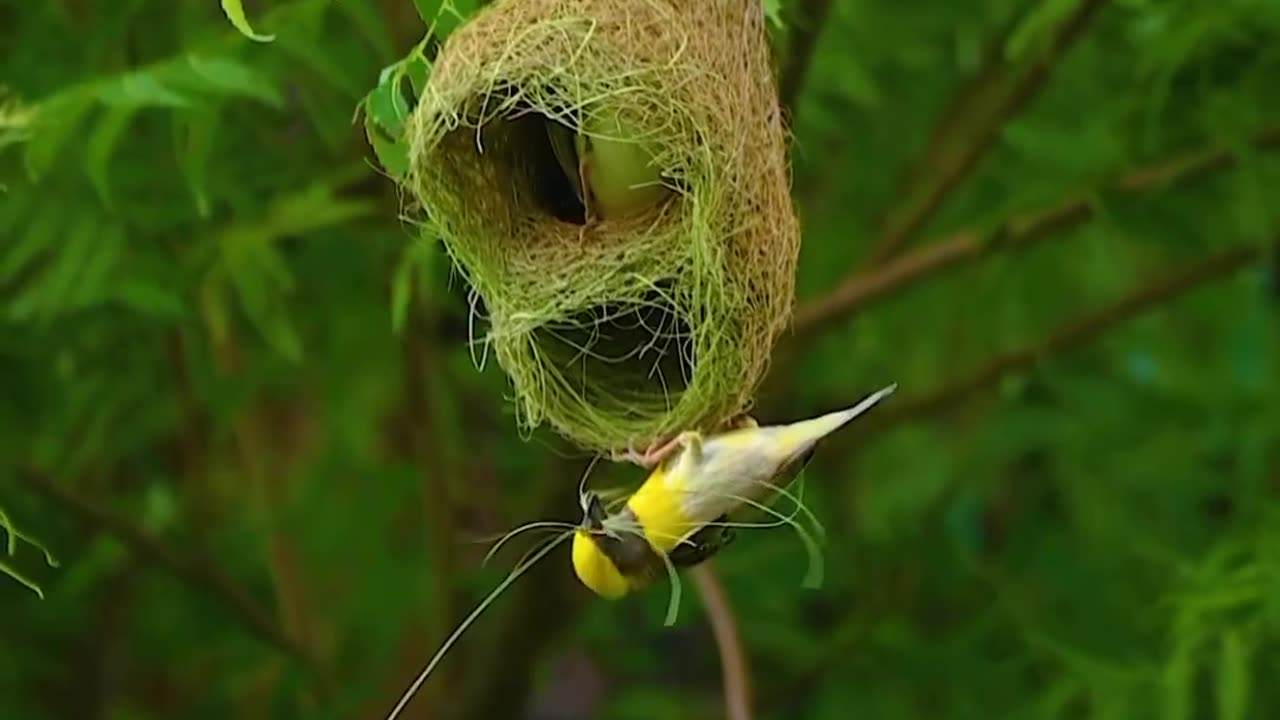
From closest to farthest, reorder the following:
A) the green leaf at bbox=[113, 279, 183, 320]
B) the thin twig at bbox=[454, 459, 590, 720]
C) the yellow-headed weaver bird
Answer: the yellow-headed weaver bird < the green leaf at bbox=[113, 279, 183, 320] < the thin twig at bbox=[454, 459, 590, 720]

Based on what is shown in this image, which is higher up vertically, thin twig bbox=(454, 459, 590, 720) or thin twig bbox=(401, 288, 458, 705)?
thin twig bbox=(401, 288, 458, 705)

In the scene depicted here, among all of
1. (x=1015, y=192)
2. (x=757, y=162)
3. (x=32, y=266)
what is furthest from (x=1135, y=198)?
(x=32, y=266)

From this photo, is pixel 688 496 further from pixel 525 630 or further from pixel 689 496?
pixel 525 630

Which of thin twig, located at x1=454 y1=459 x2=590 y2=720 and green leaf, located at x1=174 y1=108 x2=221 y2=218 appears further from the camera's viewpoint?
thin twig, located at x1=454 y1=459 x2=590 y2=720

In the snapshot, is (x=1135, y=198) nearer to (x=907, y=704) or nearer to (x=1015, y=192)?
(x=1015, y=192)

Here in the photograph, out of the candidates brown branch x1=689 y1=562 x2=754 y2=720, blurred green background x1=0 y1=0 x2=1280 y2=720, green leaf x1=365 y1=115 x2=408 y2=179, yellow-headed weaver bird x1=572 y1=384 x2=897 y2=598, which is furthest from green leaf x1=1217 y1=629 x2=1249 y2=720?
A: green leaf x1=365 y1=115 x2=408 y2=179

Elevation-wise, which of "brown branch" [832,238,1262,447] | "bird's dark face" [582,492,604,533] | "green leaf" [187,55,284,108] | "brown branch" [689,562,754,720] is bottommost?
"brown branch" [832,238,1262,447]

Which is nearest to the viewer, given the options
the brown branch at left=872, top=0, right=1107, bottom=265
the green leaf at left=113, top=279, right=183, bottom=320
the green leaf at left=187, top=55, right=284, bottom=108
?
the green leaf at left=187, top=55, right=284, bottom=108

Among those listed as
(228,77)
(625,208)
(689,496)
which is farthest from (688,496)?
(228,77)

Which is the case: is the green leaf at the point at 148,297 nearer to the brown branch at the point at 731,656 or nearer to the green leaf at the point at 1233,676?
the brown branch at the point at 731,656

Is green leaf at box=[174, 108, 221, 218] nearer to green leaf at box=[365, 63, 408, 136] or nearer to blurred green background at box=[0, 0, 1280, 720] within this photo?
blurred green background at box=[0, 0, 1280, 720]
